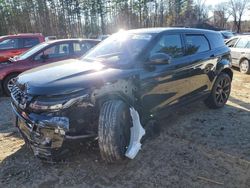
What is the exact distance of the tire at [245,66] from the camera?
10.3 m

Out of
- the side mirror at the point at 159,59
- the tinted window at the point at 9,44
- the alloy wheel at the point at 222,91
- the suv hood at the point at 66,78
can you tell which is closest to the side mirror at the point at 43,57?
the tinted window at the point at 9,44

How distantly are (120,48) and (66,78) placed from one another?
4.14 feet

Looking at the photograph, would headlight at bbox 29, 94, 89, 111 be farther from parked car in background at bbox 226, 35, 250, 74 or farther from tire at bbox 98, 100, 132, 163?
parked car in background at bbox 226, 35, 250, 74

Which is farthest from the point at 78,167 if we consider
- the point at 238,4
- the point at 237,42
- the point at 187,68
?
the point at 238,4

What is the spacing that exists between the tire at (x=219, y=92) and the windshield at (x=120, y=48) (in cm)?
223

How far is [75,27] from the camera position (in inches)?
1523

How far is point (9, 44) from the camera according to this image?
32.3ft

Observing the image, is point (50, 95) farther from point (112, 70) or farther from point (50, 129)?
point (112, 70)

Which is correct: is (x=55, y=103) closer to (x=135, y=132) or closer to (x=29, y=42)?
(x=135, y=132)

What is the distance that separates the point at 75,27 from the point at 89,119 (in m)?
37.5

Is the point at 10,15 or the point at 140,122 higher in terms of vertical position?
the point at 10,15

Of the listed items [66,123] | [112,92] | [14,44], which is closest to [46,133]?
[66,123]

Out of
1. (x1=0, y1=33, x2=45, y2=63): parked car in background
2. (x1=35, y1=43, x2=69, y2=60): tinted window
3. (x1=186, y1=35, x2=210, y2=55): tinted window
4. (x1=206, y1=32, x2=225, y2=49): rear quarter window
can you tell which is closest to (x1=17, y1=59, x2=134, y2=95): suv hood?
(x1=186, y1=35, x2=210, y2=55): tinted window

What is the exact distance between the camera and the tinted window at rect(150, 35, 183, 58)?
4.16 meters
